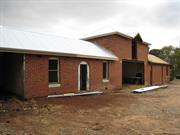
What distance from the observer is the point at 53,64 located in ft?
46.6

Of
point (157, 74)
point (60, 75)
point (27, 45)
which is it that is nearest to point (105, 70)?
point (60, 75)

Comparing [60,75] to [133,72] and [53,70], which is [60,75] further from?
[133,72]

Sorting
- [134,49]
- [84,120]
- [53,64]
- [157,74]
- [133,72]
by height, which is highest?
[134,49]

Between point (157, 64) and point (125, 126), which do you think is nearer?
point (125, 126)

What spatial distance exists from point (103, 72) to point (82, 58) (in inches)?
142

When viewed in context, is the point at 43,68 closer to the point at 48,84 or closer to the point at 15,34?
the point at 48,84

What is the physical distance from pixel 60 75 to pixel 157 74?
2005cm

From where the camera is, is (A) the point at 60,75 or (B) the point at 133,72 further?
(B) the point at 133,72

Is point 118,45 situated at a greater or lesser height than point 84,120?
greater

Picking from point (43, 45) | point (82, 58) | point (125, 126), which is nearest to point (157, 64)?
point (82, 58)

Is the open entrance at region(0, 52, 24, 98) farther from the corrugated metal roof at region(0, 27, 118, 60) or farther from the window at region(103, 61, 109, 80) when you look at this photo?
the window at region(103, 61, 109, 80)

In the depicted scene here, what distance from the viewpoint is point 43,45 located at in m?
14.4

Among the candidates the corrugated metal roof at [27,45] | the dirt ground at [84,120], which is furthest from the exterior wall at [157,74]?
the dirt ground at [84,120]

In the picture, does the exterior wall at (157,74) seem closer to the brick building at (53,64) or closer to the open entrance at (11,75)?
the brick building at (53,64)
